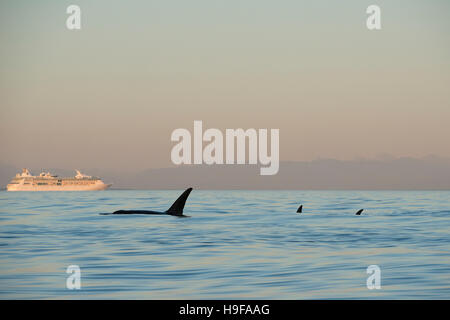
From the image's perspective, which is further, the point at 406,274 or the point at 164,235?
the point at 164,235

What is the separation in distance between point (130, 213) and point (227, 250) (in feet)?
66.0

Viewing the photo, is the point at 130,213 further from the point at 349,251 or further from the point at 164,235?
the point at 349,251

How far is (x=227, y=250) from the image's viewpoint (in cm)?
2420

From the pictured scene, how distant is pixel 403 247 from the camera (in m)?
25.6

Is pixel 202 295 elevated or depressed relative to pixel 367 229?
elevated
